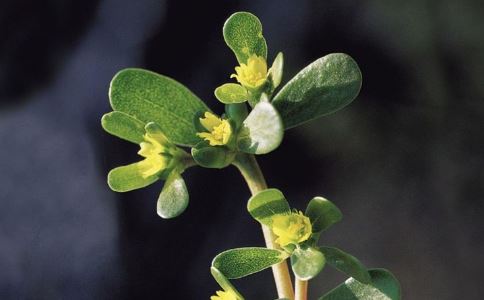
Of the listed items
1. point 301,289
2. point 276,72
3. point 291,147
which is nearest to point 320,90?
point 276,72

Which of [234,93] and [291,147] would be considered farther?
[291,147]

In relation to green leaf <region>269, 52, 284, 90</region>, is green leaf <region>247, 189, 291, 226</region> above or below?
below

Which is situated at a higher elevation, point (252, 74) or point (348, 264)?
point (252, 74)

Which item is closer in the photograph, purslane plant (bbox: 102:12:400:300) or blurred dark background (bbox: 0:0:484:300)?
purslane plant (bbox: 102:12:400:300)

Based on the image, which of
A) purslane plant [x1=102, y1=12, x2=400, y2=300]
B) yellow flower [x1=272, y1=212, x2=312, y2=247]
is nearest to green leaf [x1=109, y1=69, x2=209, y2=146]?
purslane plant [x1=102, y1=12, x2=400, y2=300]

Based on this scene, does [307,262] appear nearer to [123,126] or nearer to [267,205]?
[267,205]

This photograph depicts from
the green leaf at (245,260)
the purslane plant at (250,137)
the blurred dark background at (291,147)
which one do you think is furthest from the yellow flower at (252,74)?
the blurred dark background at (291,147)

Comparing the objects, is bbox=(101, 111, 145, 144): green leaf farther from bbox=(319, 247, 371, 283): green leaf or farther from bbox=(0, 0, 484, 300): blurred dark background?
bbox=(0, 0, 484, 300): blurred dark background
